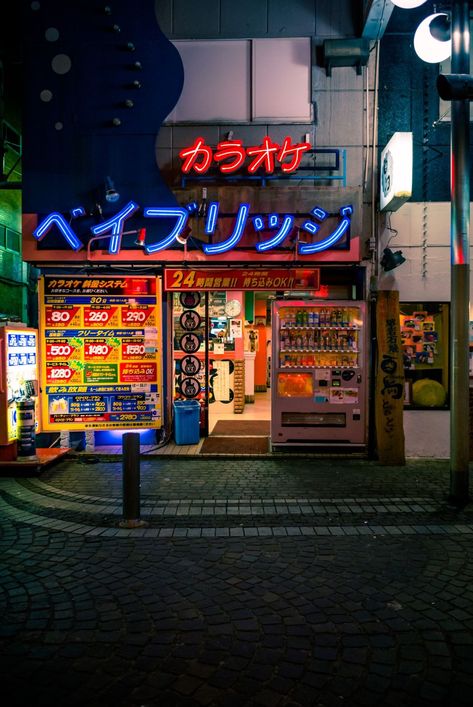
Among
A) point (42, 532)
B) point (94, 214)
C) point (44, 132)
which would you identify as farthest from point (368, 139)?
point (42, 532)

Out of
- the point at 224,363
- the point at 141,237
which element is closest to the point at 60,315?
the point at 141,237

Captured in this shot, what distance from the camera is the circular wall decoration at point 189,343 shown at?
11.6 metres

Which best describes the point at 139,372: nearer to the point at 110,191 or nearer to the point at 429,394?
the point at 110,191

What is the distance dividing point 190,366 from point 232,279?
2.52 m

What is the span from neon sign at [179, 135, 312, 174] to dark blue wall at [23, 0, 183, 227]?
0.80 meters

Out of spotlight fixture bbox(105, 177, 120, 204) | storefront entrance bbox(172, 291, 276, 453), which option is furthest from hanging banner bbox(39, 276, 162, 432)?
spotlight fixture bbox(105, 177, 120, 204)

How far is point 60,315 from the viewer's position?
10.2 metres

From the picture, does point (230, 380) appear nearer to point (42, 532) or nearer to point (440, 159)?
point (440, 159)

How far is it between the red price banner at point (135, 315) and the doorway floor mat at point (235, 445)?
2999 millimetres

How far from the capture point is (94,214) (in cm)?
995

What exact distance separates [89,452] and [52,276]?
369 centimetres

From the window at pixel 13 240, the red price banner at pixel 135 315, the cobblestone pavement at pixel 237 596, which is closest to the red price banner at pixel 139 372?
the red price banner at pixel 135 315

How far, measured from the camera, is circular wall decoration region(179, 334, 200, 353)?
11.6 m

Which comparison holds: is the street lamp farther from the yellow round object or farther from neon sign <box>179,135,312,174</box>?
neon sign <box>179,135,312,174</box>
